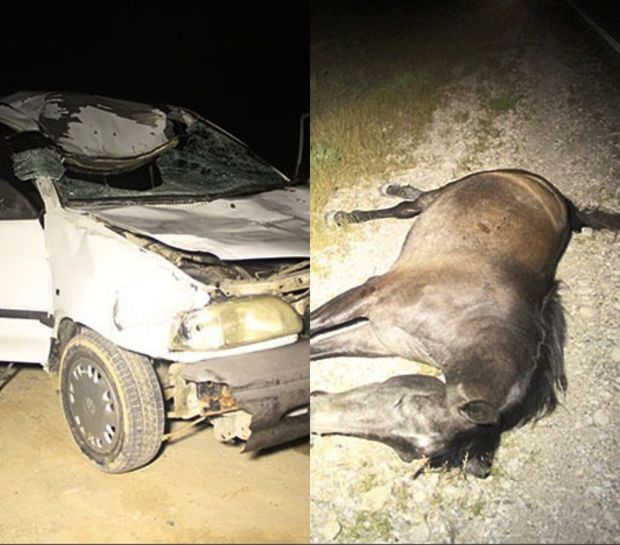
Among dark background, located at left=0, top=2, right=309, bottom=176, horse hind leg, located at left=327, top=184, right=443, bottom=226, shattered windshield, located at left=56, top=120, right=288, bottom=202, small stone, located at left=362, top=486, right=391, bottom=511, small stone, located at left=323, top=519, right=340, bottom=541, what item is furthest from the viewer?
dark background, located at left=0, top=2, right=309, bottom=176

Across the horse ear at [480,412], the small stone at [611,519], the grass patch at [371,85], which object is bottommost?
the small stone at [611,519]

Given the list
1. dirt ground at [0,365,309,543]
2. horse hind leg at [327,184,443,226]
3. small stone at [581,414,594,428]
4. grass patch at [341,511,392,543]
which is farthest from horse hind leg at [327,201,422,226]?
grass patch at [341,511,392,543]

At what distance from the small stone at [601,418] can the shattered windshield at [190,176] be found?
1994 mm

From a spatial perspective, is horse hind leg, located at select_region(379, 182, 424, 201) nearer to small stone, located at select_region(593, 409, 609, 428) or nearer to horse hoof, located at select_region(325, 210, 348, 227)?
horse hoof, located at select_region(325, 210, 348, 227)

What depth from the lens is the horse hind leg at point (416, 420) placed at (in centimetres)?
208

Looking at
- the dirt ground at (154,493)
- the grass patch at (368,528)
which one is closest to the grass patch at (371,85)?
the dirt ground at (154,493)

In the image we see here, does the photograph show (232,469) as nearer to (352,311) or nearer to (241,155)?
(352,311)

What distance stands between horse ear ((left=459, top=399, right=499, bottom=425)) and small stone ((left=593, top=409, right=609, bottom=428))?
1.63ft

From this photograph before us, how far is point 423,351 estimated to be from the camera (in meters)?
2.33

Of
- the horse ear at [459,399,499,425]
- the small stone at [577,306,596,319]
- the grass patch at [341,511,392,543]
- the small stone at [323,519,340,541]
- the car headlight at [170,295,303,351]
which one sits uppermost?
the car headlight at [170,295,303,351]

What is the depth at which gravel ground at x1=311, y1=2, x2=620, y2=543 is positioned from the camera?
2.01m

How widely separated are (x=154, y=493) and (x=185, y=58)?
620cm

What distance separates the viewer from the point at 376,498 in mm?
2037

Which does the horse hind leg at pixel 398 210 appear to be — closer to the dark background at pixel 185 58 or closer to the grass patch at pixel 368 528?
the grass patch at pixel 368 528
